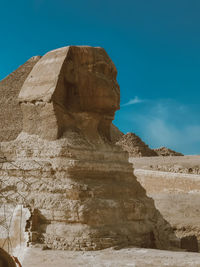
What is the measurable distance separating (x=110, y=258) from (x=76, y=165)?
183 cm

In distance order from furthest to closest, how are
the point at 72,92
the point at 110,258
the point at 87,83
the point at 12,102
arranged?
the point at 12,102, the point at 72,92, the point at 87,83, the point at 110,258

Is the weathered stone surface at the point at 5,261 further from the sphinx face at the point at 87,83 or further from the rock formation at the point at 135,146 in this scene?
the rock formation at the point at 135,146

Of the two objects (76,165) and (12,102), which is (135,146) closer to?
(12,102)

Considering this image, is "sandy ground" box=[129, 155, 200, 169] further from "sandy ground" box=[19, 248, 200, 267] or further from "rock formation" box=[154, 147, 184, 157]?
"sandy ground" box=[19, 248, 200, 267]

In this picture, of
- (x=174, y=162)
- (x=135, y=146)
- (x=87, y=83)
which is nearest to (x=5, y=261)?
(x=87, y=83)

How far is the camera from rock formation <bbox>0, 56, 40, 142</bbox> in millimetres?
22688

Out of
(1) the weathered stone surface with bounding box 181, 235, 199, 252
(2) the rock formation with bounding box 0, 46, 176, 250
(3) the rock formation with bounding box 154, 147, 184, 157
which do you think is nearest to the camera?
(2) the rock formation with bounding box 0, 46, 176, 250

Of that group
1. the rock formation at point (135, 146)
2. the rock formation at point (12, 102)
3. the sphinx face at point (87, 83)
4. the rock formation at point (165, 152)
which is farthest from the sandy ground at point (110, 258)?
the rock formation at point (165, 152)

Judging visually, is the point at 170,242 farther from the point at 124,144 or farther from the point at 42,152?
the point at 124,144

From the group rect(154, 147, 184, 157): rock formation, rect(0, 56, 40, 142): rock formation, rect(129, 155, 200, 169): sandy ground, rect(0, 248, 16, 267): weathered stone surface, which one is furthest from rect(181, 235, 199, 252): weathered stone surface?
rect(154, 147, 184, 157): rock formation

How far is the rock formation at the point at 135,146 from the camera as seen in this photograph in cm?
3627

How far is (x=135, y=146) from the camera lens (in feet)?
121

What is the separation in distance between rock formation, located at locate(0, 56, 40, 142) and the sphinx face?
15.0 m

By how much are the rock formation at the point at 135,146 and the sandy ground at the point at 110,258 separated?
3014cm
